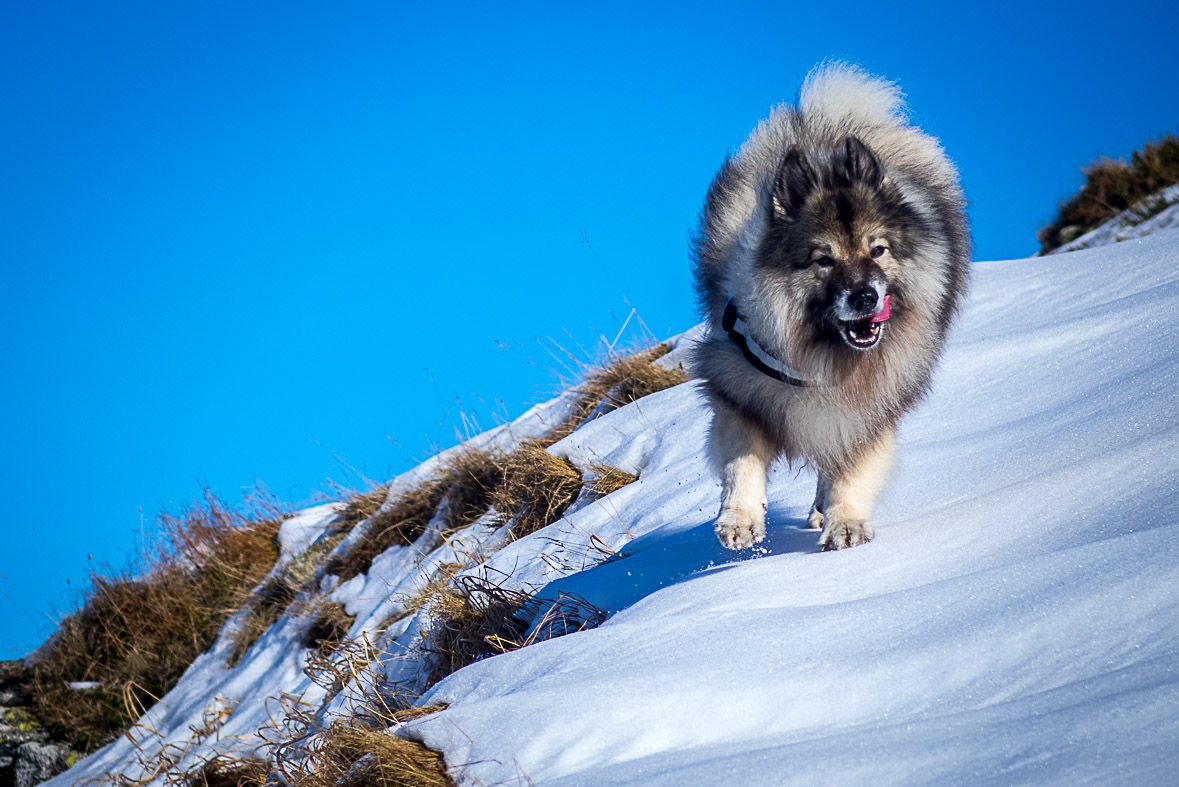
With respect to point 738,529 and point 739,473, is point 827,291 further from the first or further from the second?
point 738,529

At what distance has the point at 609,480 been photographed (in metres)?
4.70

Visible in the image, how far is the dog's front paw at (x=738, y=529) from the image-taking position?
273 cm

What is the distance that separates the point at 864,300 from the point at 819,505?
104 centimetres

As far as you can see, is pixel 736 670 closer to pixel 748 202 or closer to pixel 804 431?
pixel 804 431

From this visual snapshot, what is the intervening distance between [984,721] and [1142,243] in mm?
4942

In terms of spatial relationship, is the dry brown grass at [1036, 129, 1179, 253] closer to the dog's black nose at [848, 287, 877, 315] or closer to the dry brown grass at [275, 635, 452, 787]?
the dog's black nose at [848, 287, 877, 315]

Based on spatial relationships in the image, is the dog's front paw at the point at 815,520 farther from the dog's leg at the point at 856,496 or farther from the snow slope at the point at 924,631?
the dog's leg at the point at 856,496

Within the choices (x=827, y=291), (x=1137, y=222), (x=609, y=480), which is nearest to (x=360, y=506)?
(x=609, y=480)

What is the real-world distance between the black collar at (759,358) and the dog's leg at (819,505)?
0.42 m

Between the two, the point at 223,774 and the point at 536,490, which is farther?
the point at 536,490

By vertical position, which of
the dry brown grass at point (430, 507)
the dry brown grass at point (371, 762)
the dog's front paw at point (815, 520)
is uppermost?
the dry brown grass at point (430, 507)

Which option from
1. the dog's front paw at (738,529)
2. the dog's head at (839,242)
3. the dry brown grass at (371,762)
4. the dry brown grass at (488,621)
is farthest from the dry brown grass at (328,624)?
the dog's head at (839,242)

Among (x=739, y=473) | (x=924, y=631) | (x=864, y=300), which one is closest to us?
(x=924, y=631)

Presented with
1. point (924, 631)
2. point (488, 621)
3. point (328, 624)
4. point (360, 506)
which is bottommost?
point (924, 631)
